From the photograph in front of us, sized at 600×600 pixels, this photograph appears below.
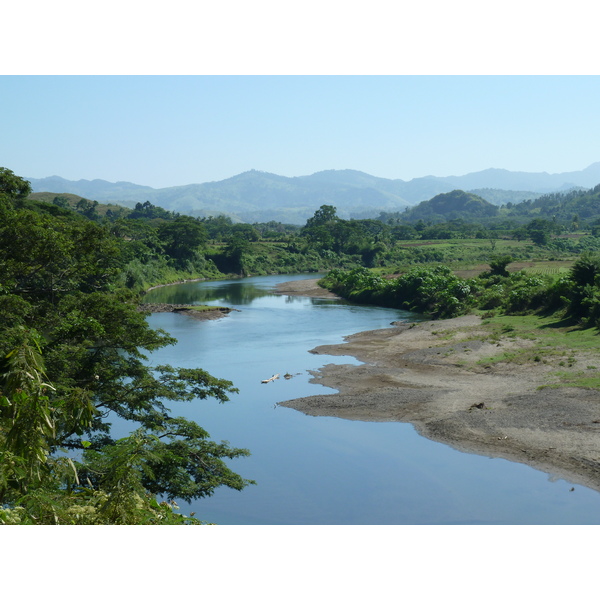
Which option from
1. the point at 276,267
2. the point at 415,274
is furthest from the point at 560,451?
the point at 276,267

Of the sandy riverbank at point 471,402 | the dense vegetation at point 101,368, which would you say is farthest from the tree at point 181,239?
the sandy riverbank at point 471,402

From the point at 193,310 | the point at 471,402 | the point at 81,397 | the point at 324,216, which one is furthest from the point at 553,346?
the point at 324,216

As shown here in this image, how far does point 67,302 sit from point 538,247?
3046 inches

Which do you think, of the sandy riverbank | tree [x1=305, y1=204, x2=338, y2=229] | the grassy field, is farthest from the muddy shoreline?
tree [x1=305, y1=204, x2=338, y2=229]

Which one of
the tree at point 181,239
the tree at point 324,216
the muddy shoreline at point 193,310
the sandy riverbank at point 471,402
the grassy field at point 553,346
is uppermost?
the tree at point 324,216

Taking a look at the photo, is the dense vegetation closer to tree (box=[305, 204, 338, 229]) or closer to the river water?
the river water

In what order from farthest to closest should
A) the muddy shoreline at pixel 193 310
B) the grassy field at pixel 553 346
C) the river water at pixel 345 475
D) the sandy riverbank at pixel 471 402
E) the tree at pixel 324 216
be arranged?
the tree at pixel 324 216 → the muddy shoreline at pixel 193 310 → the grassy field at pixel 553 346 → the sandy riverbank at pixel 471 402 → the river water at pixel 345 475

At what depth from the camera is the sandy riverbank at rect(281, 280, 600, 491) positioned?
1521cm

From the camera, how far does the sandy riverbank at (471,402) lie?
15.2 m

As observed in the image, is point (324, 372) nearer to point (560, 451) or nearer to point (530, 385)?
point (530, 385)

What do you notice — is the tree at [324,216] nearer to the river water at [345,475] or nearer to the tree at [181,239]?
the tree at [181,239]

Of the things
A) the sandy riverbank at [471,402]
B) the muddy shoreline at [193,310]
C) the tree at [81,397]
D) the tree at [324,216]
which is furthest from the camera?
the tree at [324,216]

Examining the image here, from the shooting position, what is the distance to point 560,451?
14.9 meters

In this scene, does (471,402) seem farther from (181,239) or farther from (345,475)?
(181,239)
